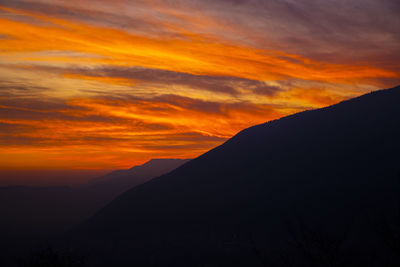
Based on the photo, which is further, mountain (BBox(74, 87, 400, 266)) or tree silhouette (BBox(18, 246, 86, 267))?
mountain (BBox(74, 87, 400, 266))

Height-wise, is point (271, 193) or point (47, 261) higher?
point (271, 193)

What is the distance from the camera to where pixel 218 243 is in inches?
3408

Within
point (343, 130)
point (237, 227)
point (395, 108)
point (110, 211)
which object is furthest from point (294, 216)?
point (110, 211)

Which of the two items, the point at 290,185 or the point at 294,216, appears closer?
the point at 294,216

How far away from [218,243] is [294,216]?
67.6ft

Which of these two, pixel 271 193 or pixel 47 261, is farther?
pixel 271 193

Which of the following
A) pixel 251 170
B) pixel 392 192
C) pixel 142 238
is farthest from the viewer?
pixel 251 170

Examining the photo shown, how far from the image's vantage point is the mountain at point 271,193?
8056 centimetres

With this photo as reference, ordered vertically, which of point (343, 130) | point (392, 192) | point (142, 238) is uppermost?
point (343, 130)

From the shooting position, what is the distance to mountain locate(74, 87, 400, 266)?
80.6 m

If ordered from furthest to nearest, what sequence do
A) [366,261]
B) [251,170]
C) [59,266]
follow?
[251,170] → [366,261] → [59,266]

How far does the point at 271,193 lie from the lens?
109 meters

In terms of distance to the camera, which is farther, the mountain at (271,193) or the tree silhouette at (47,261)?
the mountain at (271,193)

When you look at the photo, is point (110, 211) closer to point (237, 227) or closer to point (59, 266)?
point (237, 227)
